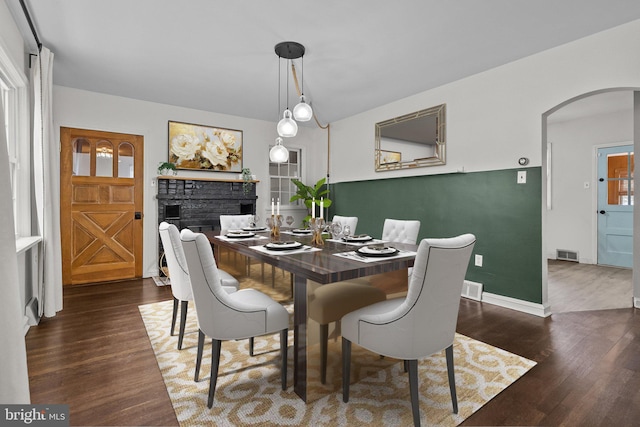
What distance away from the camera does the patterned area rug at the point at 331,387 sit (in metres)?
1.65

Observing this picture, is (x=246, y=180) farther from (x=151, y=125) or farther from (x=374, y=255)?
(x=374, y=255)

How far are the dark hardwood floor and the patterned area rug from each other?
0.29 feet

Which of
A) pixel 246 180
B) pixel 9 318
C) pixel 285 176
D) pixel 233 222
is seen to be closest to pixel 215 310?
pixel 9 318

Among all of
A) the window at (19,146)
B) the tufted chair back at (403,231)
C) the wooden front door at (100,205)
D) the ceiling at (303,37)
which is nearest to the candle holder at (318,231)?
the tufted chair back at (403,231)

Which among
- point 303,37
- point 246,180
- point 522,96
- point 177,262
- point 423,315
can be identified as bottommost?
point 423,315

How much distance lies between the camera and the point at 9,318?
2.56ft

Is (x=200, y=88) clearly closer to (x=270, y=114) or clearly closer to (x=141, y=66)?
(x=141, y=66)

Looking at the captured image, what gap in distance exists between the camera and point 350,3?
243cm

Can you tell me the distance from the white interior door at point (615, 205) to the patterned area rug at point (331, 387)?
4558mm

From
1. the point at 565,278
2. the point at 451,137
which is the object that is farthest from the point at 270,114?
the point at 565,278

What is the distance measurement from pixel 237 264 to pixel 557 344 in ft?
8.50

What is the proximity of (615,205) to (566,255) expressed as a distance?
3.62 ft

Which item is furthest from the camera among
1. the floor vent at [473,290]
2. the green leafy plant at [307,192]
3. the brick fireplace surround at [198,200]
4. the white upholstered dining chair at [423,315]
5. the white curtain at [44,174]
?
the green leafy plant at [307,192]

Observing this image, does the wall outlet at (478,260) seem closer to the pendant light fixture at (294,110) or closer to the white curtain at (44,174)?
the pendant light fixture at (294,110)
